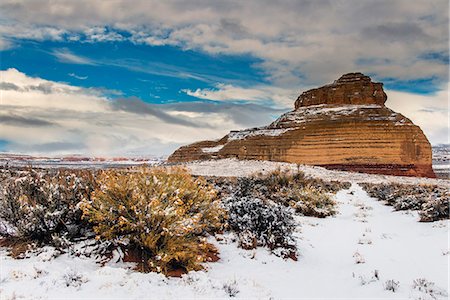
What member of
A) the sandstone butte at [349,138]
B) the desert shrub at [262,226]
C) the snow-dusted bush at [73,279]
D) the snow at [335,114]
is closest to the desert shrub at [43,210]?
the snow-dusted bush at [73,279]

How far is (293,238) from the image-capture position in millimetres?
8180

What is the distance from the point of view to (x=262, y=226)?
8.13 m

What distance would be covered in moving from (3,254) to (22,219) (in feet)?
2.23

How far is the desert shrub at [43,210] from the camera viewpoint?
6406 mm

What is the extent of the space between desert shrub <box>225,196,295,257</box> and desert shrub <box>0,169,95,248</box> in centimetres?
311

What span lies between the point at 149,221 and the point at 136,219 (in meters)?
0.32

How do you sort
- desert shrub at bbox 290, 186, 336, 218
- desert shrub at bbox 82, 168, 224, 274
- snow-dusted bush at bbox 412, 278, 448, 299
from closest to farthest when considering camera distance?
snow-dusted bush at bbox 412, 278, 448, 299 < desert shrub at bbox 82, 168, 224, 274 < desert shrub at bbox 290, 186, 336, 218

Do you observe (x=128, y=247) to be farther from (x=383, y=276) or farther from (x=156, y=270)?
(x=383, y=276)

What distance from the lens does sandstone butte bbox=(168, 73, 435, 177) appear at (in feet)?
187

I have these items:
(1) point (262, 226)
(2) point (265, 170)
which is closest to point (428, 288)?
(1) point (262, 226)

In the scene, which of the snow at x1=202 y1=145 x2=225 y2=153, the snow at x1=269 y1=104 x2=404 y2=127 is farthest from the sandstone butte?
the snow at x1=202 y1=145 x2=225 y2=153

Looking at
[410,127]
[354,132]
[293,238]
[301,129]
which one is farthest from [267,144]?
[293,238]

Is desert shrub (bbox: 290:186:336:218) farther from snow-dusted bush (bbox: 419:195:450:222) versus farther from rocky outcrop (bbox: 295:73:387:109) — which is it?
rocky outcrop (bbox: 295:73:387:109)

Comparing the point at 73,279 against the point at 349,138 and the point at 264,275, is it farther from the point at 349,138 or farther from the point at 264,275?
the point at 349,138
